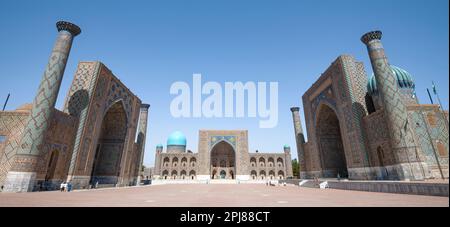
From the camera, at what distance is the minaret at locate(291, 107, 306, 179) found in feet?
85.3

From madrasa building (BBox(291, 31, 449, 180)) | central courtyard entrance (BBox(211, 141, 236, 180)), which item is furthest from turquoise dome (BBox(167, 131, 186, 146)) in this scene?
madrasa building (BBox(291, 31, 449, 180))

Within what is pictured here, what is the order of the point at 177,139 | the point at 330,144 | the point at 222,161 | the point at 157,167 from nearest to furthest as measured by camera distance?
the point at 330,144, the point at 157,167, the point at 222,161, the point at 177,139

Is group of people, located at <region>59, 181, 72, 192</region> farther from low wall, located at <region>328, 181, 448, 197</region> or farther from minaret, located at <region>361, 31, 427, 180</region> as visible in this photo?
minaret, located at <region>361, 31, 427, 180</region>

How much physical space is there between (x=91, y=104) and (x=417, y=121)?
20.6 meters

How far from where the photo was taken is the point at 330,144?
22812 millimetres

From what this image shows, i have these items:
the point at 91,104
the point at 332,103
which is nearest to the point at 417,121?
the point at 332,103

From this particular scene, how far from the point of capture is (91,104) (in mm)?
15391

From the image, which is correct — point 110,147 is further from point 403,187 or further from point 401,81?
point 401,81

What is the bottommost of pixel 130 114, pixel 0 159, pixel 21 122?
pixel 0 159

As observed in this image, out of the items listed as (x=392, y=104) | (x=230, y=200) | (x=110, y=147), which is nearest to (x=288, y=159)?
(x=110, y=147)

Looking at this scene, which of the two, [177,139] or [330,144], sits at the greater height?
[177,139]

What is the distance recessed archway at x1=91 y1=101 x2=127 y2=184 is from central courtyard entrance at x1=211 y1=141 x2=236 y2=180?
27.5m

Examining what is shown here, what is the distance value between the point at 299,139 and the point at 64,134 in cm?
2210
